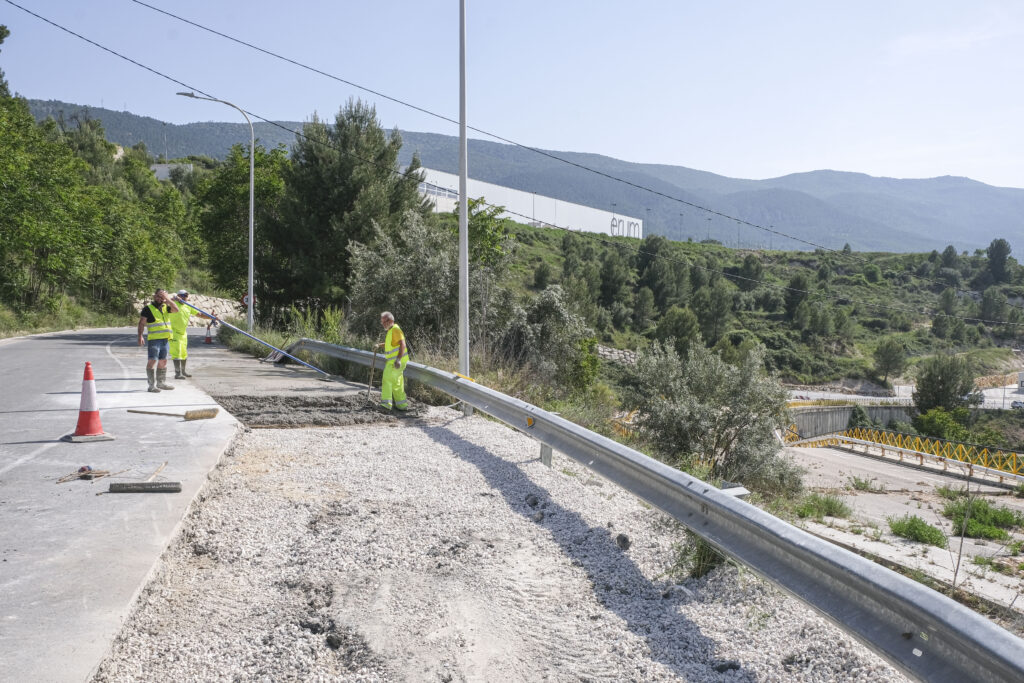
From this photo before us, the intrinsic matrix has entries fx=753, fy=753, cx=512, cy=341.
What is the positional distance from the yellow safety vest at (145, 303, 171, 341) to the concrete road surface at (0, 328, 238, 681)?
133 centimetres

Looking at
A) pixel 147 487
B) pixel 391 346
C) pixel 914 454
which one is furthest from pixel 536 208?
pixel 147 487

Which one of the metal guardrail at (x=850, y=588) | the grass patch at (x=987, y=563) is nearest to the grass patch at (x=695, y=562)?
the metal guardrail at (x=850, y=588)

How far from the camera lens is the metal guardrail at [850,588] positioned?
263 centimetres

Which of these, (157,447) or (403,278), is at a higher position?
(403,278)

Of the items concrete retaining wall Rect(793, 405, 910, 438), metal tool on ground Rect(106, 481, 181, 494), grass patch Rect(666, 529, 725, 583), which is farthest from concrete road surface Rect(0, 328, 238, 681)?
concrete retaining wall Rect(793, 405, 910, 438)

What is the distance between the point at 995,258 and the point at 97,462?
541 ft

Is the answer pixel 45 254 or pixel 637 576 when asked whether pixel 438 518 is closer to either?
pixel 637 576

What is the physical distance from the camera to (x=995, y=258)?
141m

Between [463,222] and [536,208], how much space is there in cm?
9570

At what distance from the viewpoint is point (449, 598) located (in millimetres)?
4332

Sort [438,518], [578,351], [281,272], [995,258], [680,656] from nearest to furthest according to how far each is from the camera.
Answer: [680,656] < [438,518] < [578,351] < [281,272] < [995,258]

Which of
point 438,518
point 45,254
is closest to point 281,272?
point 45,254

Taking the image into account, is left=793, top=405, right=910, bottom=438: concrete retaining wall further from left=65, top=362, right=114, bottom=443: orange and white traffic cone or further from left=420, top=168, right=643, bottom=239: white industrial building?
left=65, top=362, right=114, bottom=443: orange and white traffic cone

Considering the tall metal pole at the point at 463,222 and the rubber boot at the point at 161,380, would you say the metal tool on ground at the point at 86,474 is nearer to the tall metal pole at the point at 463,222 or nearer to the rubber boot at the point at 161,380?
the tall metal pole at the point at 463,222
